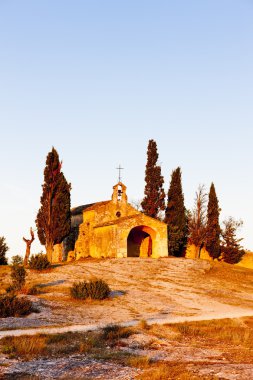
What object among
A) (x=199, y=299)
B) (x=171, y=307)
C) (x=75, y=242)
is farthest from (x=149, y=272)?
(x=75, y=242)

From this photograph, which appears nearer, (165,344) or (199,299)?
(165,344)

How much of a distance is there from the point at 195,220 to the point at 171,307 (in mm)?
30103

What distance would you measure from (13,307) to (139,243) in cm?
3082

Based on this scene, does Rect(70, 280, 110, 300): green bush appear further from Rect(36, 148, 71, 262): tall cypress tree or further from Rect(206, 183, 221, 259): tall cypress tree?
Rect(206, 183, 221, 259): tall cypress tree

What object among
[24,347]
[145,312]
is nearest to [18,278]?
[145,312]

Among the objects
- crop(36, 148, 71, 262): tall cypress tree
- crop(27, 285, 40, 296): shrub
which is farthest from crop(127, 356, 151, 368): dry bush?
crop(36, 148, 71, 262): tall cypress tree

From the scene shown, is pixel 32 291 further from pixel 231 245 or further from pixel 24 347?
pixel 231 245

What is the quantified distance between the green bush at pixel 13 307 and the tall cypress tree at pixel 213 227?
118ft

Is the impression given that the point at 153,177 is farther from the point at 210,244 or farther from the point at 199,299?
the point at 199,299

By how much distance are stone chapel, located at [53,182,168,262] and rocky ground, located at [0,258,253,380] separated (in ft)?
11.5

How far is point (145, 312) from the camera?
2114 cm

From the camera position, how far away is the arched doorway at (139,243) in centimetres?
4758

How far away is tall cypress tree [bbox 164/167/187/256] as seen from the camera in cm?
4934

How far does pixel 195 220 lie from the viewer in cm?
5244
